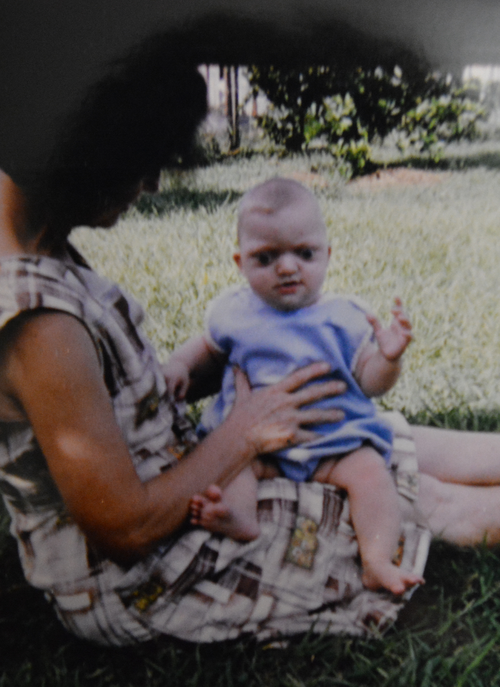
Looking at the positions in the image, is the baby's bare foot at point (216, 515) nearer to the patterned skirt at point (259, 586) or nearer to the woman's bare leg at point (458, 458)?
the patterned skirt at point (259, 586)

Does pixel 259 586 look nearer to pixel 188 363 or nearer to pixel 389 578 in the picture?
pixel 389 578

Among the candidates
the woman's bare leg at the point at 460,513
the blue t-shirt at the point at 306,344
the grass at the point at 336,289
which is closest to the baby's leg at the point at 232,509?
the blue t-shirt at the point at 306,344

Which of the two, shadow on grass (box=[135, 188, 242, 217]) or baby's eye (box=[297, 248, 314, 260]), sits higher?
shadow on grass (box=[135, 188, 242, 217])

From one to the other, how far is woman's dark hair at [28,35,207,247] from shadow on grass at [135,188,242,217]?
0.05 meters

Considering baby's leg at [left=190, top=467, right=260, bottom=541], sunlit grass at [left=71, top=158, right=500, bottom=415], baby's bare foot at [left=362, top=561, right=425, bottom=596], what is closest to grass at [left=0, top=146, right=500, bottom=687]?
sunlit grass at [left=71, top=158, right=500, bottom=415]

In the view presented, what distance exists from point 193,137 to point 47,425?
1.55 feet

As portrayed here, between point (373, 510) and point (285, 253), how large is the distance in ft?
1.68

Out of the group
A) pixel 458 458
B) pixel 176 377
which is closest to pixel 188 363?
pixel 176 377

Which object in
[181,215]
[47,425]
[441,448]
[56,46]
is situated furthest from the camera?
[441,448]

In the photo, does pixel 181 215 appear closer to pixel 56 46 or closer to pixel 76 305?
pixel 76 305

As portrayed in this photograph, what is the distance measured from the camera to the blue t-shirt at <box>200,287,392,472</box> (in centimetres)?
128

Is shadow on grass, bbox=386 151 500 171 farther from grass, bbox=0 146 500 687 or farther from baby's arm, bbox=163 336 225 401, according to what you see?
baby's arm, bbox=163 336 225 401

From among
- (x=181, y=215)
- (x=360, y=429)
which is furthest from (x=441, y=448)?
(x=181, y=215)

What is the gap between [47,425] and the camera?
0.95 meters
